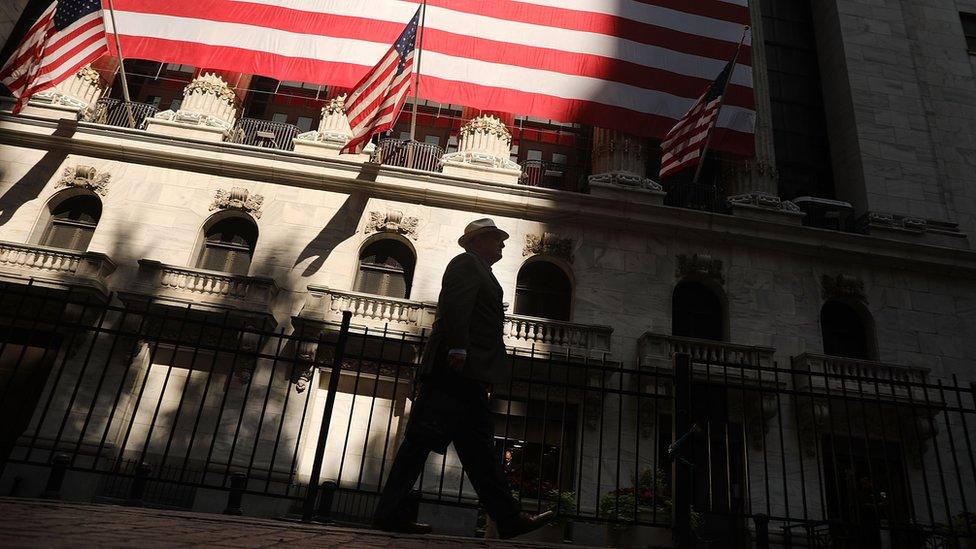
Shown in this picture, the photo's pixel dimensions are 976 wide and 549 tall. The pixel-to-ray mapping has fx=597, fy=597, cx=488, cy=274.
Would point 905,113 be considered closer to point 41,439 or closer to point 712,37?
point 712,37

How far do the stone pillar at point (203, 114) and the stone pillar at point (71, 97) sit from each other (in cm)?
231

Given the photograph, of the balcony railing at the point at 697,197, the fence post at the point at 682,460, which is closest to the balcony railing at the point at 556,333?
the balcony railing at the point at 697,197

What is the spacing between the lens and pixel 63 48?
13.9 metres

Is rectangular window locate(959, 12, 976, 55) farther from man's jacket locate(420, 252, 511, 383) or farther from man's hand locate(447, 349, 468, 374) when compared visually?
man's hand locate(447, 349, 468, 374)

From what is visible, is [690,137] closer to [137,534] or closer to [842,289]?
[842,289]

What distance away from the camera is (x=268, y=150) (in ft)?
57.4

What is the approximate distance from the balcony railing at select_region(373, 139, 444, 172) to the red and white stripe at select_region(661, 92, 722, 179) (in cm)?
722

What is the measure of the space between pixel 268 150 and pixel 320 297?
5294 millimetres

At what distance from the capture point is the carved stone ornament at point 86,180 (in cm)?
1712

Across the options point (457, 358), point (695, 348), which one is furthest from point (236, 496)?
point (695, 348)

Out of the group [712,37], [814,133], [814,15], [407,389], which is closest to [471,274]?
[407,389]

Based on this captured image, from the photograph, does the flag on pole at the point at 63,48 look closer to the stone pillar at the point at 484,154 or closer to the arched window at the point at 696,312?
the stone pillar at the point at 484,154

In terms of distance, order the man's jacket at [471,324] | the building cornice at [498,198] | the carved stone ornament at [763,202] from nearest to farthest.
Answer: the man's jacket at [471,324], the building cornice at [498,198], the carved stone ornament at [763,202]

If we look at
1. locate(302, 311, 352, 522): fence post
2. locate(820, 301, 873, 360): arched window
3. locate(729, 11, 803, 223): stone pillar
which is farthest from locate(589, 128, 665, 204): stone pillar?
locate(302, 311, 352, 522): fence post
